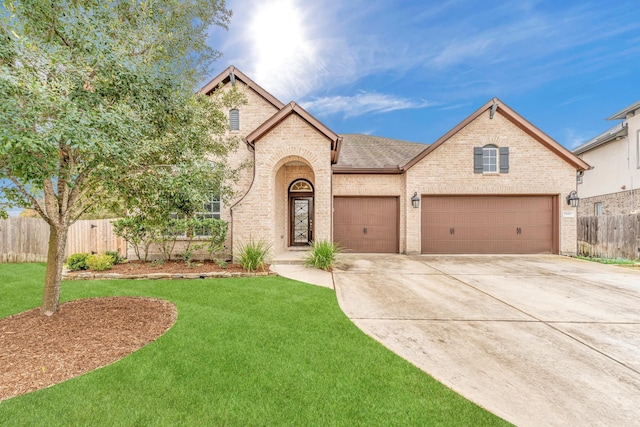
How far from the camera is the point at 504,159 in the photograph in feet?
36.8

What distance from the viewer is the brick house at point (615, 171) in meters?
13.5

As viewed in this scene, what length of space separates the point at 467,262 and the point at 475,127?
5880 mm

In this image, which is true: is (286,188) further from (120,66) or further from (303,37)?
(120,66)

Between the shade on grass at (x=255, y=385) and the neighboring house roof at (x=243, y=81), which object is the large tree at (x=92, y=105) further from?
the neighboring house roof at (x=243, y=81)

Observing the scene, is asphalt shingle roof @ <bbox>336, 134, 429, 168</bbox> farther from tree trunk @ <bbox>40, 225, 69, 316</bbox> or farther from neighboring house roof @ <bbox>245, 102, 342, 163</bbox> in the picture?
tree trunk @ <bbox>40, 225, 69, 316</bbox>

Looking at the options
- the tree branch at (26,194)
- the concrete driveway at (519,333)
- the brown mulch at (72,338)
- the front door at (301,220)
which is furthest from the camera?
the front door at (301,220)

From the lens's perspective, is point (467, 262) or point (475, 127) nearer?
point (467, 262)

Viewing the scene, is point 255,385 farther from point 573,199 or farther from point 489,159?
point 573,199

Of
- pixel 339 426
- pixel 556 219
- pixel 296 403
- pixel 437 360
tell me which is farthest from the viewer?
pixel 556 219

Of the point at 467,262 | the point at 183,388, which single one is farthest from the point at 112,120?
the point at 467,262

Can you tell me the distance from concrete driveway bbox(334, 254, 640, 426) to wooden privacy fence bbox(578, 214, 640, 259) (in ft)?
11.5

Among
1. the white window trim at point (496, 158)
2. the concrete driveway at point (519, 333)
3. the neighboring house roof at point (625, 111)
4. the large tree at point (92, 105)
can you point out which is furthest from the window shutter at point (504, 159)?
the large tree at point (92, 105)

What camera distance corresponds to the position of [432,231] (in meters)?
11.4

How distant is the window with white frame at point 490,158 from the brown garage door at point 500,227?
4.09 feet
